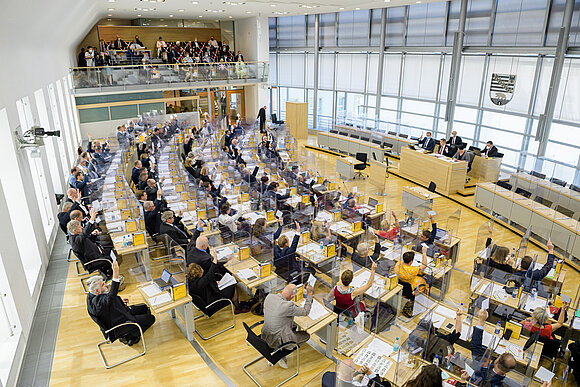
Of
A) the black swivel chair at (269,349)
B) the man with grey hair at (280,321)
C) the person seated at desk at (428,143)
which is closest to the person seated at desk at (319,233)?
the man with grey hair at (280,321)

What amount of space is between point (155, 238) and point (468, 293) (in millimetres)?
6686

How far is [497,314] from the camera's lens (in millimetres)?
6492

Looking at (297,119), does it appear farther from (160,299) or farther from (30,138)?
(160,299)

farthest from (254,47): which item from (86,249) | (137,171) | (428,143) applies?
(86,249)

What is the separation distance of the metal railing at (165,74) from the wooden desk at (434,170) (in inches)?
450

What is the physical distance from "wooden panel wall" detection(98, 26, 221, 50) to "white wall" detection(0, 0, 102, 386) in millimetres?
13817

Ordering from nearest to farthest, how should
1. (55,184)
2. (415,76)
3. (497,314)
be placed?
1. (497,314)
2. (55,184)
3. (415,76)

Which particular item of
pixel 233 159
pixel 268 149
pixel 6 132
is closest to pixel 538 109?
pixel 268 149

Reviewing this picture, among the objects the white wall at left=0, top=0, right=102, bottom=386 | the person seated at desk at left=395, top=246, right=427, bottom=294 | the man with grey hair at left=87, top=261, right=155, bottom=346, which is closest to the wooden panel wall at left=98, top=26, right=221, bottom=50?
the white wall at left=0, top=0, right=102, bottom=386

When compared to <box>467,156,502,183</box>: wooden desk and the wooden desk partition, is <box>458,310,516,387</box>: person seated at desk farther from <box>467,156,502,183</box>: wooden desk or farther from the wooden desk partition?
the wooden desk partition

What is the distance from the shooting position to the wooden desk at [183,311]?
5.96 meters

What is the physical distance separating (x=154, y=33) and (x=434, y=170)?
20.3 m

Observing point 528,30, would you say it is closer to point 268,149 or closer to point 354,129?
point 354,129

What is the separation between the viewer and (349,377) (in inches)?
173
